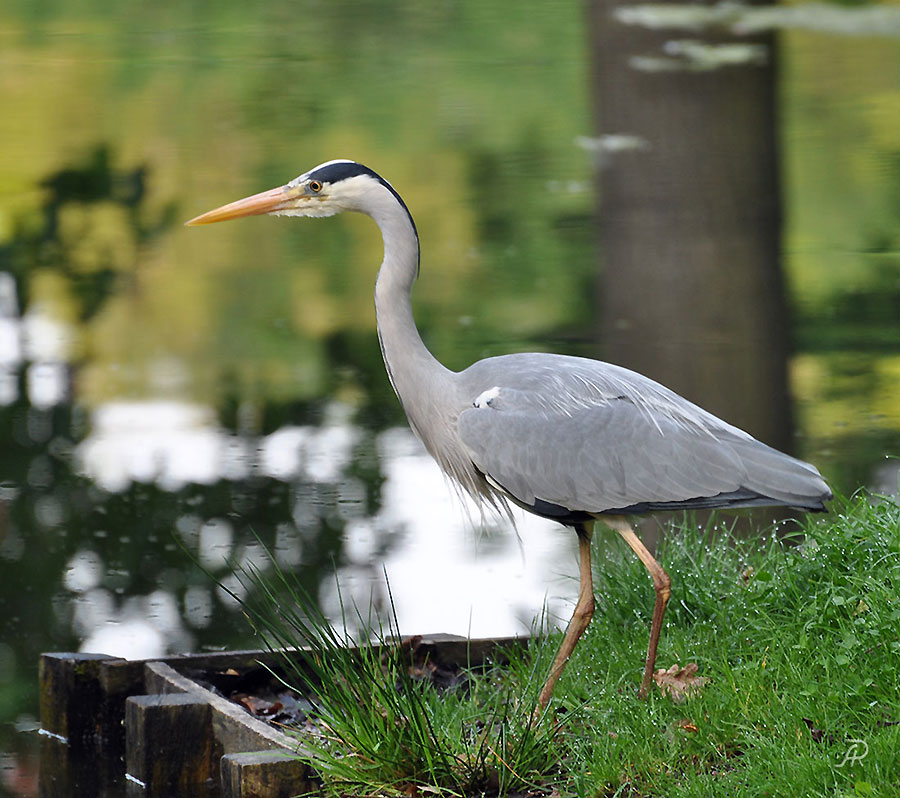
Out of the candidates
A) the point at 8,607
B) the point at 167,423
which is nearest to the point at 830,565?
the point at 8,607

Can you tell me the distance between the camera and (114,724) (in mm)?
4797

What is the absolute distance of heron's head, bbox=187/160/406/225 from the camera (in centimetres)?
437

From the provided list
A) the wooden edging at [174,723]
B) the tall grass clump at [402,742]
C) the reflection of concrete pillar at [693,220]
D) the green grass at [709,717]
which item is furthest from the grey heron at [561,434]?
the reflection of concrete pillar at [693,220]

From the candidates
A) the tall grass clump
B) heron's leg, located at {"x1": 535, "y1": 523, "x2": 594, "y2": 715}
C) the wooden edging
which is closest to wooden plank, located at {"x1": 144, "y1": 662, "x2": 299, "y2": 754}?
the wooden edging

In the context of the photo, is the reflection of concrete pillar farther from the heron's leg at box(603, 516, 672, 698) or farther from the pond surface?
the heron's leg at box(603, 516, 672, 698)

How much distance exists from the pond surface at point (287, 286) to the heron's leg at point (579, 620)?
0.56 meters

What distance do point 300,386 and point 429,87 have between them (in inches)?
380

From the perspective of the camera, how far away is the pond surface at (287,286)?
684 cm

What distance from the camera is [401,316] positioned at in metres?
4.38

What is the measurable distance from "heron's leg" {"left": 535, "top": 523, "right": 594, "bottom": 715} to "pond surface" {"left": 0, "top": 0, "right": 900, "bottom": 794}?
564mm

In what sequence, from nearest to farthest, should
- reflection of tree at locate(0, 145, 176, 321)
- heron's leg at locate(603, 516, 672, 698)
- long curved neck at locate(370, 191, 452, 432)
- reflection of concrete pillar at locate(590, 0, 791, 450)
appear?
heron's leg at locate(603, 516, 672, 698) → long curved neck at locate(370, 191, 452, 432) → reflection of concrete pillar at locate(590, 0, 791, 450) → reflection of tree at locate(0, 145, 176, 321)

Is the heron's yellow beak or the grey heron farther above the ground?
the heron's yellow beak

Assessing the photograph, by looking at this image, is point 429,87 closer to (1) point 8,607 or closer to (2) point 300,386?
(2) point 300,386

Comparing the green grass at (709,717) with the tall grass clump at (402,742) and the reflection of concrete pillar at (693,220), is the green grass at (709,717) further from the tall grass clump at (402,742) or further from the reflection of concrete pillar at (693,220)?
the reflection of concrete pillar at (693,220)
